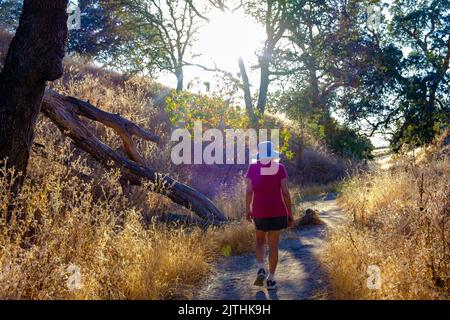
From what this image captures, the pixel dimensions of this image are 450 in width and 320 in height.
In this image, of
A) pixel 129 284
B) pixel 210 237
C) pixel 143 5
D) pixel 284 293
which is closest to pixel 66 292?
pixel 129 284

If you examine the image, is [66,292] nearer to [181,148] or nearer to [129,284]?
[129,284]

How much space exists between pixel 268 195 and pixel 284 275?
3.70 ft

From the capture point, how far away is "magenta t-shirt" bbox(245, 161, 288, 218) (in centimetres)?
494

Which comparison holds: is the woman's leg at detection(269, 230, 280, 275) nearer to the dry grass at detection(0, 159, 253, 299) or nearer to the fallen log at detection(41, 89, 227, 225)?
the dry grass at detection(0, 159, 253, 299)

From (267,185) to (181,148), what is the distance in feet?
25.8

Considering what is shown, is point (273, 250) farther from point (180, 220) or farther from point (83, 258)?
point (180, 220)

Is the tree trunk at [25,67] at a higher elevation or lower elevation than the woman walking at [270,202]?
higher

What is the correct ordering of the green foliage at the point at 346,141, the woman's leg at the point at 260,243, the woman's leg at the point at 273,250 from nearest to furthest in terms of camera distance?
1. the woman's leg at the point at 273,250
2. the woman's leg at the point at 260,243
3. the green foliage at the point at 346,141

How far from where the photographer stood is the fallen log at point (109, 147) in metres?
7.48

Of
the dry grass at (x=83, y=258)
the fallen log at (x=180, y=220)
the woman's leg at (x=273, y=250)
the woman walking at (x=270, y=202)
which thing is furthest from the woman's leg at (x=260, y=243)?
the fallen log at (x=180, y=220)

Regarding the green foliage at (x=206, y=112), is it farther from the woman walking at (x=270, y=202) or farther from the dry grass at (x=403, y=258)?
the dry grass at (x=403, y=258)

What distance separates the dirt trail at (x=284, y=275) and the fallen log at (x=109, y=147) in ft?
5.16

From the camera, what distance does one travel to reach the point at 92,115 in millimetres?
7941

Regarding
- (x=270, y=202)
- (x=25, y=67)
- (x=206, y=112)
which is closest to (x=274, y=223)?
(x=270, y=202)
